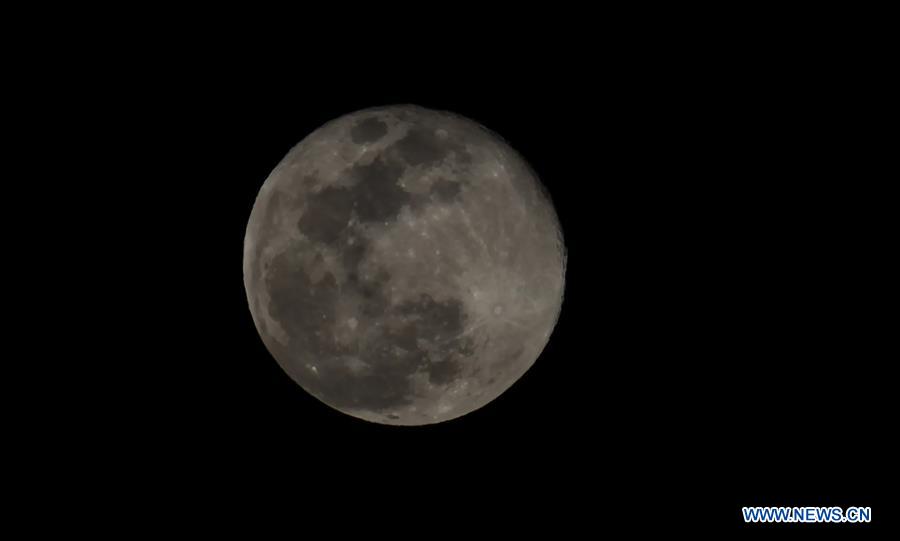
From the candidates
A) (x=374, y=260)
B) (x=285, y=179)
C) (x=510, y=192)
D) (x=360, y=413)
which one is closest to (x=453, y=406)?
(x=360, y=413)

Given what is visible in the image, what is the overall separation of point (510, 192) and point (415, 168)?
686 mm

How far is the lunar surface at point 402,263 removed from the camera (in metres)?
3.61

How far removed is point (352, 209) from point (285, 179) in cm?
71

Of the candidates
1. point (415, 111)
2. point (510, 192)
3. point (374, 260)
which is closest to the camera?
point (374, 260)

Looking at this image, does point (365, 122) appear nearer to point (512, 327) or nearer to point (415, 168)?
point (415, 168)

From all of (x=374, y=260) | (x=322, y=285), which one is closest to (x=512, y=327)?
(x=374, y=260)

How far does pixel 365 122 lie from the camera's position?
4.00 m

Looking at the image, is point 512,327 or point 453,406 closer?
point 512,327

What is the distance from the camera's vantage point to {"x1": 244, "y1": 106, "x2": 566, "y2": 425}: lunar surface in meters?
3.61

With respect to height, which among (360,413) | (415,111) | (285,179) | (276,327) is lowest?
(360,413)

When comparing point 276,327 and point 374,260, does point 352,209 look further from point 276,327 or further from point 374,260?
point 276,327

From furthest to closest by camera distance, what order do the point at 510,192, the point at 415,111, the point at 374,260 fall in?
the point at 415,111
the point at 510,192
the point at 374,260

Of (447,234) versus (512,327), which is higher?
(447,234)

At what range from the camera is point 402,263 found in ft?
11.8
